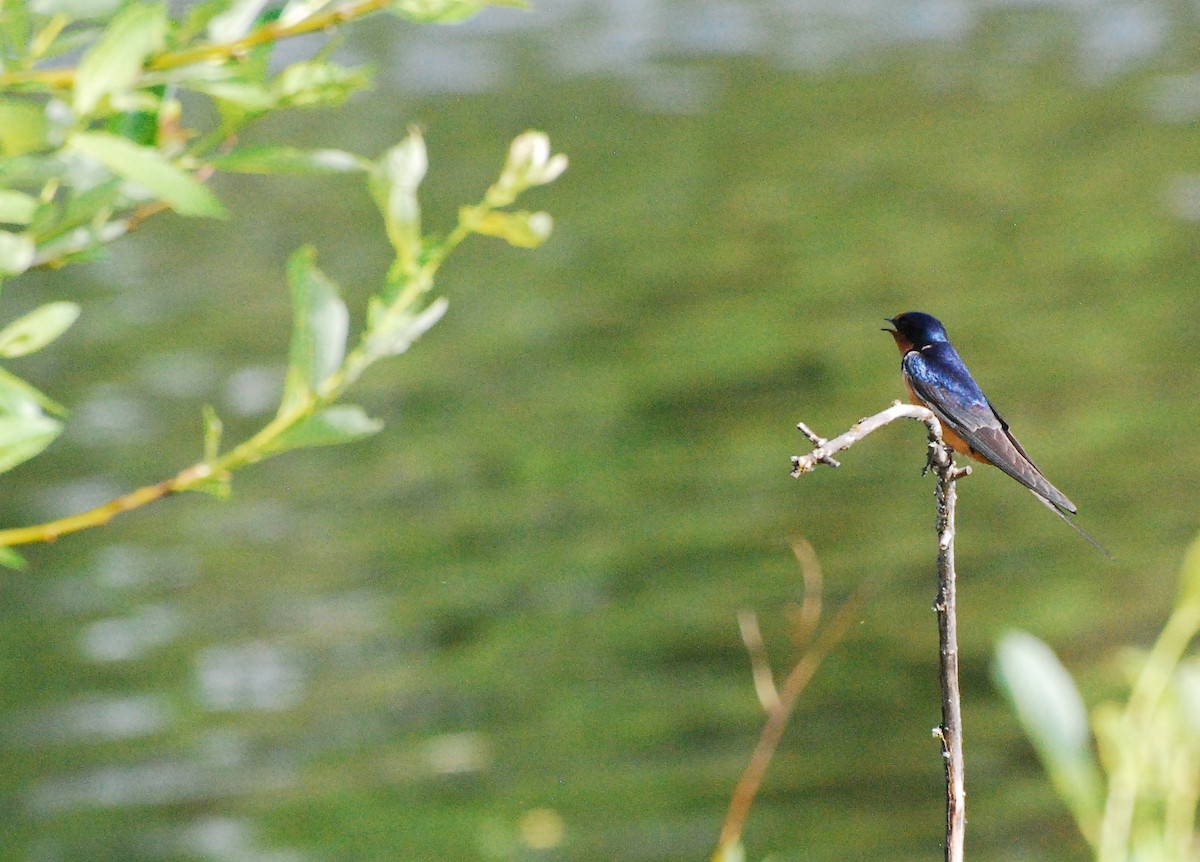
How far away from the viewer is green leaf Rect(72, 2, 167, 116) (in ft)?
3.36

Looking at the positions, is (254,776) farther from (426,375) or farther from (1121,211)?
(1121,211)

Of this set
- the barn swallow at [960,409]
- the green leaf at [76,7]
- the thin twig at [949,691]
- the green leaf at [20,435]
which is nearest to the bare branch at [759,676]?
the thin twig at [949,691]

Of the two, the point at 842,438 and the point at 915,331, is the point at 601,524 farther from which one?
the point at 842,438

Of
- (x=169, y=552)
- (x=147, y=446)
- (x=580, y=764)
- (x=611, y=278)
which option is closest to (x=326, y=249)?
(x=611, y=278)

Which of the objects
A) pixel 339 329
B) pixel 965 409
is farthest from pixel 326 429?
pixel 965 409

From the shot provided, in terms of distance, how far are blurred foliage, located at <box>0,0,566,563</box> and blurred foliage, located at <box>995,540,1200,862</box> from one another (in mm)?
448

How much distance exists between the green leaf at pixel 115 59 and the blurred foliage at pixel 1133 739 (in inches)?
26.8

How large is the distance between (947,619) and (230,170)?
2.36 ft

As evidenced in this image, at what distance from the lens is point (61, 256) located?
124 centimetres

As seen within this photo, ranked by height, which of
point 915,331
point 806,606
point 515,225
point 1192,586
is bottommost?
point 915,331

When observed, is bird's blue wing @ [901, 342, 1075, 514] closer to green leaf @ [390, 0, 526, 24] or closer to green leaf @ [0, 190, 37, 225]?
green leaf @ [390, 0, 526, 24]

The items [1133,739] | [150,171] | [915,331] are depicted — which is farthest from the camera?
A: [915,331]

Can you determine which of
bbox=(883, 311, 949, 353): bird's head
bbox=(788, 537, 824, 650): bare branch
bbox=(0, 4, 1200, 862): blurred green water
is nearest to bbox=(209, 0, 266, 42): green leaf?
bbox=(788, 537, 824, 650): bare branch

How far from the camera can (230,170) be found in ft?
3.56
